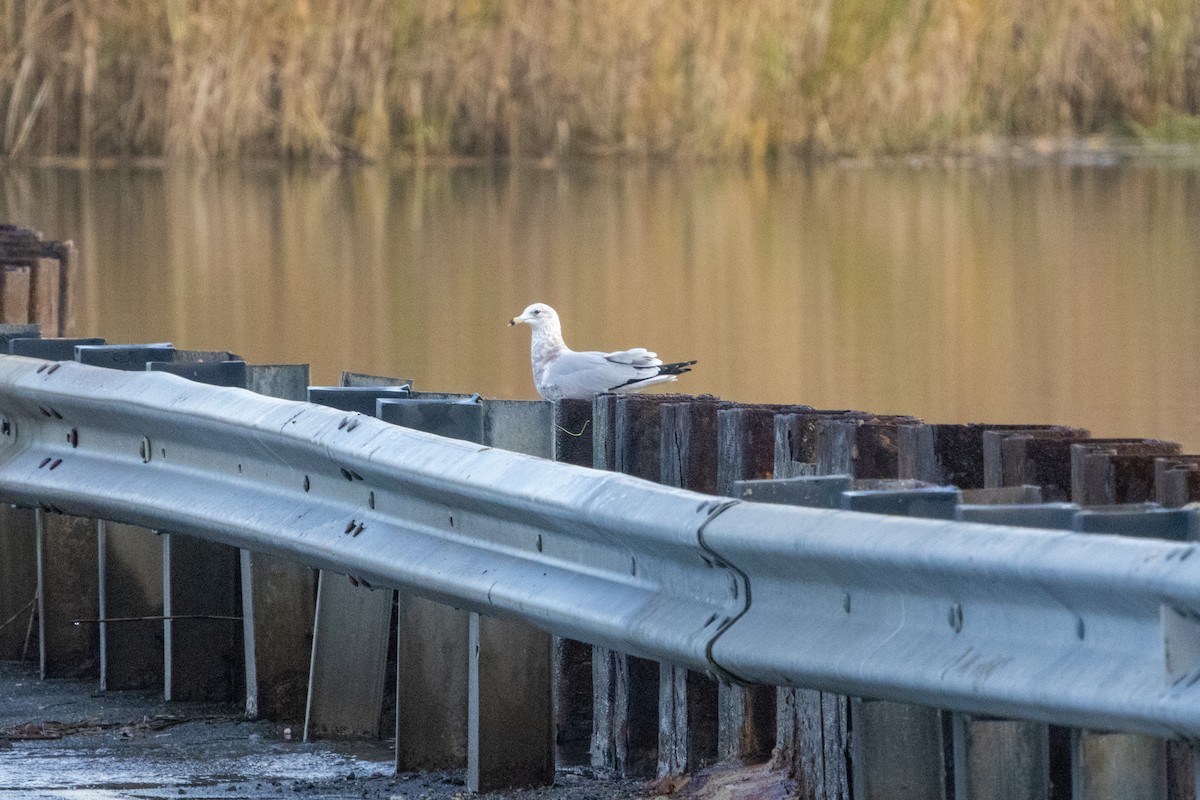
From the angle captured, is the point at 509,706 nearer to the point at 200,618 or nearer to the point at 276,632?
the point at 276,632

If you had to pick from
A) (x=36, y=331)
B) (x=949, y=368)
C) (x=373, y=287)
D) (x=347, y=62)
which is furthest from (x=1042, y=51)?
(x=36, y=331)

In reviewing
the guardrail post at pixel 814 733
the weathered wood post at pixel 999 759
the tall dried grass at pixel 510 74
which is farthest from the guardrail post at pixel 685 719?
the tall dried grass at pixel 510 74

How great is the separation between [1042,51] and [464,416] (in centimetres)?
3088

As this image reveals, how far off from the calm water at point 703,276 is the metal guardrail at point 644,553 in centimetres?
675

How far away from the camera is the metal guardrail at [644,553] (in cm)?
345

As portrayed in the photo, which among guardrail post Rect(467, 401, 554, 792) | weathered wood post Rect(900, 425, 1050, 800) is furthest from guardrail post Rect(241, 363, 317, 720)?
weathered wood post Rect(900, 425, 1050, 800)

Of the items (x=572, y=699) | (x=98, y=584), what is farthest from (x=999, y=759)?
(x=98, y=584)

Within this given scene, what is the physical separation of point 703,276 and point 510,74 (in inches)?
492

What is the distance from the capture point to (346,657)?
5543 mm

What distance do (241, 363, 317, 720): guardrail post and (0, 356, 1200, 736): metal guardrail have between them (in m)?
0.29

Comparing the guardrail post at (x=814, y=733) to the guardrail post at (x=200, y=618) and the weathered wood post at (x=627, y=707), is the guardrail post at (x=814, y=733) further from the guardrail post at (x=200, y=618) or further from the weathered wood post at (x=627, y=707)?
the guardrail post at (x=200, y=618)

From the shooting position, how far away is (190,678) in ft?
19.6

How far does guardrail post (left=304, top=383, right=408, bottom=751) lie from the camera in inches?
217

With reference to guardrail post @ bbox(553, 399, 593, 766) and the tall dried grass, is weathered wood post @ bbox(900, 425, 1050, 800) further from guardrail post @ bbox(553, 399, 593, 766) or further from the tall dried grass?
the tall dried grass
